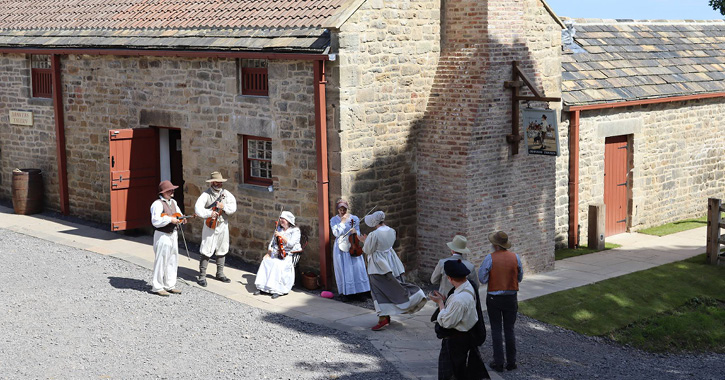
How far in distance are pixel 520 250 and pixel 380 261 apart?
4.09 metres

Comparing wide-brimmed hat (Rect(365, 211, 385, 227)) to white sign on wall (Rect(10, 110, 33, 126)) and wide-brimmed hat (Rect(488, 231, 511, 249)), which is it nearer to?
wide-brimmed hat (Rect(488, 231, 511, 249))

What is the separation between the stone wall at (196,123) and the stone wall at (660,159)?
6.02 meters

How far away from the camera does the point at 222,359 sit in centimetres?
1124

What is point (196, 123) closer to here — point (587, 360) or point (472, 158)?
point (472, 158)

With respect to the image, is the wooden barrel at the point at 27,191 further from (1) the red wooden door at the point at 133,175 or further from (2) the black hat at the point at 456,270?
(2) the black hat at the point at 456,270

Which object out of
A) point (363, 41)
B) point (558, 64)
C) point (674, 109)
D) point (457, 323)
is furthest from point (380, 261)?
point (674, 109)

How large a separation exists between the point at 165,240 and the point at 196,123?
3350mm

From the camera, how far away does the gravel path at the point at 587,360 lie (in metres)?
11.7

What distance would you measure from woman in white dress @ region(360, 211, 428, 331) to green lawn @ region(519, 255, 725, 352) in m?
2.13

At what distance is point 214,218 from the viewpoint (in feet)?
45.9

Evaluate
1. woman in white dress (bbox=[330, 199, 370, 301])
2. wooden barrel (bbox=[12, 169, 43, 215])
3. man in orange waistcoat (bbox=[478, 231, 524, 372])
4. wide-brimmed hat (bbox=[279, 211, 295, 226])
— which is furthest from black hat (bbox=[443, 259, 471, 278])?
wooden barrel (bbox=[12, 169, 43, 215])

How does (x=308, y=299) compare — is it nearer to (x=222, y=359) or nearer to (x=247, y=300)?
(x=247, y=300)

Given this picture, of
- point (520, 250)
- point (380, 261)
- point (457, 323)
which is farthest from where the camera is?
point (520, 250)

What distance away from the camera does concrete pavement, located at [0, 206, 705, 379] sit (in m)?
12.1
